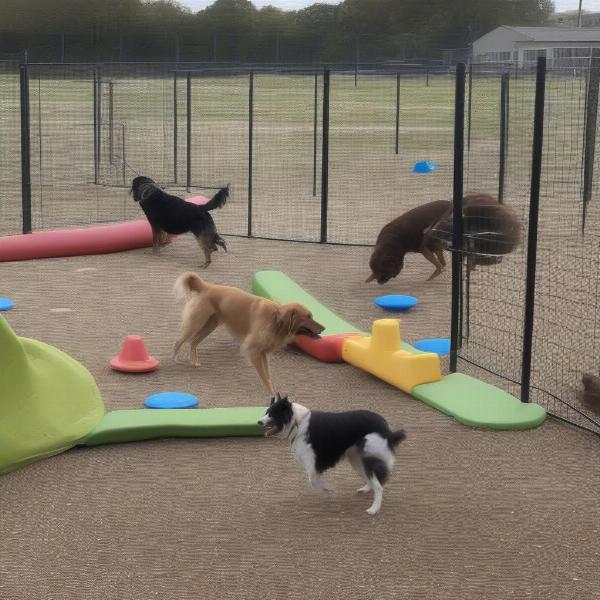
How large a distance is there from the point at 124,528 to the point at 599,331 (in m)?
5.03

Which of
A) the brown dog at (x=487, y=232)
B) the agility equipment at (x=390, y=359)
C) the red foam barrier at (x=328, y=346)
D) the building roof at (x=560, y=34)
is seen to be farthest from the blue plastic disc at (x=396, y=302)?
the building roof at (x=560, y=34)

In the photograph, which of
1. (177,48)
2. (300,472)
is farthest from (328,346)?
(177,48)

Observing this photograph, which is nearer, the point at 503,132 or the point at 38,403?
the point at 38,403

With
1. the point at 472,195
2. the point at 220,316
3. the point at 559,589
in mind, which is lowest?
the point at 559,589

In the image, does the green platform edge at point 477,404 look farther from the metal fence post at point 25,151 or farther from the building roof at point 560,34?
the building roof at point 560,34

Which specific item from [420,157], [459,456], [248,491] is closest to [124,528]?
[248,491]

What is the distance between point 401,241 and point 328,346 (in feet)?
9.81

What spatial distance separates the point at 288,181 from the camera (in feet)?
64.2

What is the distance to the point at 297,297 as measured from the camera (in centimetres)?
920

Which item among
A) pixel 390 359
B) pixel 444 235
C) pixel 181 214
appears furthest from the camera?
pixel 181 214

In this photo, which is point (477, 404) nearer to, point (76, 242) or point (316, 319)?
point (316, 319)

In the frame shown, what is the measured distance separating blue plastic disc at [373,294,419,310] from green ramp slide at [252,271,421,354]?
28.7 inches

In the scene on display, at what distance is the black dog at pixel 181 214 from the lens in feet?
39.1

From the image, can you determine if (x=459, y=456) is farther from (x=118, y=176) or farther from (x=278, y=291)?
(x=118, y=176)
